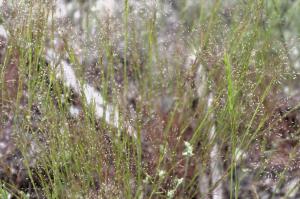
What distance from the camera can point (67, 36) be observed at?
143 centimetres

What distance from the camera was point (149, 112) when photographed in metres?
1.46

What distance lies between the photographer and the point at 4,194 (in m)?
1.21

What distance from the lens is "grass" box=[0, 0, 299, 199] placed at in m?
1.24

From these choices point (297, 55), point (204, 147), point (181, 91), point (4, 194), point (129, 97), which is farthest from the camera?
point (297, 55)

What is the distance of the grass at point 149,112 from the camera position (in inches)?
48.8

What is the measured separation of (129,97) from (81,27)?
0.37 metres

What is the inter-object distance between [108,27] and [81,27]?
579 millimetres

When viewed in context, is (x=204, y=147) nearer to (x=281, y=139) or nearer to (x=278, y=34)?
(x=281, y=139)

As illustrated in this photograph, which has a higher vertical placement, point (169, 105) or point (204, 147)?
point (169, 105)

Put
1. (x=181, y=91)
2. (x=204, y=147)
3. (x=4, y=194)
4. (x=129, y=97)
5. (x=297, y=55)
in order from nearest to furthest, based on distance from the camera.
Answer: (x=4, y=194)
(x=204, y=147)
(x=181, y=91)
(x=129, y=97)
(x=297, y=55)

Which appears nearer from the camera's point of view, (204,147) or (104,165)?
(104,165)

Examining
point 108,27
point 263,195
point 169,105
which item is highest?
point 108,27

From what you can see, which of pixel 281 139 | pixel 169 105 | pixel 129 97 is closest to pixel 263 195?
pixel 281 139

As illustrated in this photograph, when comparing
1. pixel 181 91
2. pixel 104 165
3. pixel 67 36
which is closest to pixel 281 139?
pixel 181 91
